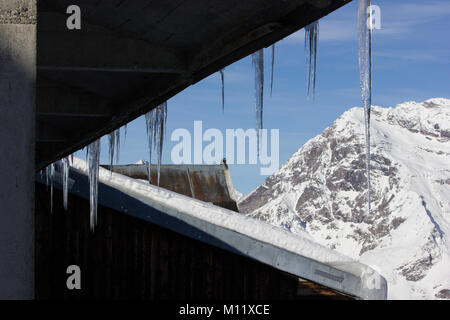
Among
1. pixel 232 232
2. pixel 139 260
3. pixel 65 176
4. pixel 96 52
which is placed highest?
pixel 96 52

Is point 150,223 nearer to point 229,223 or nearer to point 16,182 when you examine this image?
point 229,223

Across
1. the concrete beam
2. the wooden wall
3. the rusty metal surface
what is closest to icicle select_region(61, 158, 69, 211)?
the wooden wall

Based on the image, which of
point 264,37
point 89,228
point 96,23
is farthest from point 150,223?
point 264,37

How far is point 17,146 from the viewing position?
3717mm

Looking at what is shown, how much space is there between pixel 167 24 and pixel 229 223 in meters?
6.56

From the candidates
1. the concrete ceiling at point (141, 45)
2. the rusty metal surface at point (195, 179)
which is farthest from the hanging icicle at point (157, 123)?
the rusty metal surface at point (195, 179)

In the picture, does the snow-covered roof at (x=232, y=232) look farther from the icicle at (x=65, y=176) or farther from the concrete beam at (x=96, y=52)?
the concrete beam at (x=96, y=52)

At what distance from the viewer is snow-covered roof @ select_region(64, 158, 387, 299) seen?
1088cm

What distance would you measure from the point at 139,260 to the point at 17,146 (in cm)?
764

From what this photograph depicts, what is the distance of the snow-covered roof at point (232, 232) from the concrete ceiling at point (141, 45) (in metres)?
4.18

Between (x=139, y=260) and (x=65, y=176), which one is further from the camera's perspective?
(x=139, y=260)

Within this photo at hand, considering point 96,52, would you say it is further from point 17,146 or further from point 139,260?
point 139,260

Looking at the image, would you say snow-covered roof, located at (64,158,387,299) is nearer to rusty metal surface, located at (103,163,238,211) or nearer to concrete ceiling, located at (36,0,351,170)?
concrete ceiling, located at (36,0,351,170)

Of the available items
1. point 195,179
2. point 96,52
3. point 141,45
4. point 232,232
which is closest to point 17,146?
point 96,52
